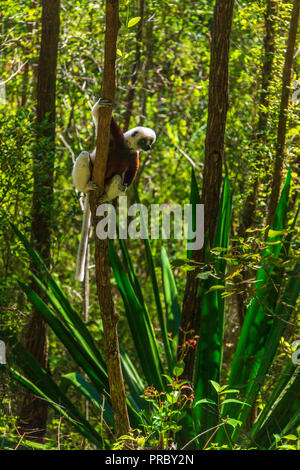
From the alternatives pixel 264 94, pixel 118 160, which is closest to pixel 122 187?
pixel 118 160

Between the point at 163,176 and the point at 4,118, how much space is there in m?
3.07

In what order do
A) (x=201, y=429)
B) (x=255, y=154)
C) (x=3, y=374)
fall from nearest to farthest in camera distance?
(x=201, y=429) < (x=3, y=374) < (x=255, y=154)

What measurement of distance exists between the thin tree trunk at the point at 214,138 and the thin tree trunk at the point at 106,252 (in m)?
0.99

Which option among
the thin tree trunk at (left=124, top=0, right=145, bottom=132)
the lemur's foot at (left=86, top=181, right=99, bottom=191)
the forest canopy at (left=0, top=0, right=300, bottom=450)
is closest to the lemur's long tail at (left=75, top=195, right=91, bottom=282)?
the forest canopy at (left=0, top=0, right=300, bottom=450)

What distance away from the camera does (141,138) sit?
286 centimetres

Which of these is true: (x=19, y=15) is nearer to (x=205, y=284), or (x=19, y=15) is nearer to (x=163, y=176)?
(x=163, y=176)

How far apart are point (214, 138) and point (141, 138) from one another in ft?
2.43

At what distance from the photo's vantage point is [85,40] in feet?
16.7

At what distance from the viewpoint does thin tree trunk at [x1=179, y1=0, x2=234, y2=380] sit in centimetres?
343

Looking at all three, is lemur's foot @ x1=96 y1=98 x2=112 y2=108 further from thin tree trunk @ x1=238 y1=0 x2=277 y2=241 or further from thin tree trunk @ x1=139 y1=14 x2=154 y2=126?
thin tree trunk @ x1=139 y1=14 x2=154 y2=126

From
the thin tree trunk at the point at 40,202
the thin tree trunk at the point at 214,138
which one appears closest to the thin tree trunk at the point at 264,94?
the thin tree trunk at the point at 214,138

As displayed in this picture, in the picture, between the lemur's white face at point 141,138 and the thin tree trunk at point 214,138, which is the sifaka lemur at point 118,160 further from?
the thin tree trunk at point 214,138

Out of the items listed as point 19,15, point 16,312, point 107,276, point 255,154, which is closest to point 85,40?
point 19,15

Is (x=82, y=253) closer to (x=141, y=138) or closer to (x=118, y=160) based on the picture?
(x=118, y=160)
